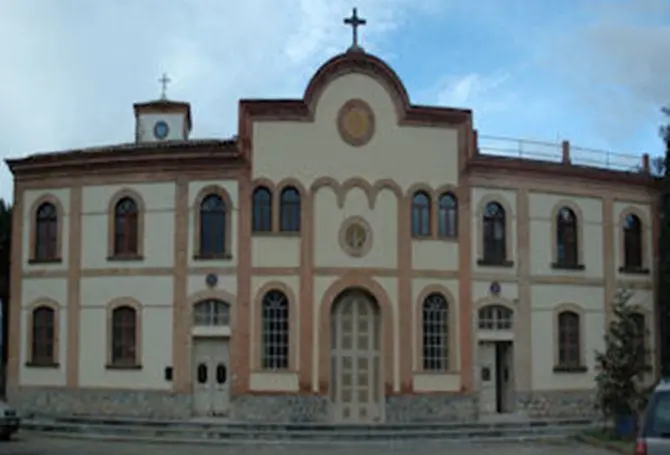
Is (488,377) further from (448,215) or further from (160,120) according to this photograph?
(160,120)

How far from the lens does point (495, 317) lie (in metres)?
30.8

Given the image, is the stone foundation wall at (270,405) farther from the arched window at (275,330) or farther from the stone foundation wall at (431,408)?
the arched window at (275,330)

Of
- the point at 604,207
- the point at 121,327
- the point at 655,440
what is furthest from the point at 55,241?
the point at 655,440

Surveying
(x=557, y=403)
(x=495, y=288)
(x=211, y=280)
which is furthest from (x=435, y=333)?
(x=211, y=280)

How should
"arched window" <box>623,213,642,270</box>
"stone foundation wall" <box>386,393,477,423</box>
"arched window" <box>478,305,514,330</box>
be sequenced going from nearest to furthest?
1. "stone foundation wall" <box>386,393,477,423</box>
2. "arched window" <box>478,305,514,330</box>
3. "arched window" <box>623,213,642,270</box>

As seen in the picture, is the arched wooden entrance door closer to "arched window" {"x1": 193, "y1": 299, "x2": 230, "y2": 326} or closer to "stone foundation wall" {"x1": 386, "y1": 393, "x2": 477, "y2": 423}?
"stone foundation wall" {"x1": 386, "y1": 393, "x2": 477, "y2": 423}

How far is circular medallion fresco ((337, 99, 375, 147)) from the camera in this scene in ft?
98.0

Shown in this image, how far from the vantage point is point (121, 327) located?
3009 cm

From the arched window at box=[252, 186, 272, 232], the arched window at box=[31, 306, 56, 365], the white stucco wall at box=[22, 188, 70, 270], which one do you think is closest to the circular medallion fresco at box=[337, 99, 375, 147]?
the arched window at box=[252, 186, 272, 232]

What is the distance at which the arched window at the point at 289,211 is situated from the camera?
29484mm

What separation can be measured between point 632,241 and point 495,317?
640 cm

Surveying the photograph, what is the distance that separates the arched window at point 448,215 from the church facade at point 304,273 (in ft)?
0.21

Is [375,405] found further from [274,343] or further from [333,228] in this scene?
[333,228]

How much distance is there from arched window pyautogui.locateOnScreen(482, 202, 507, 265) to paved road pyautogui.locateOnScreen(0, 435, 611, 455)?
678 cm
